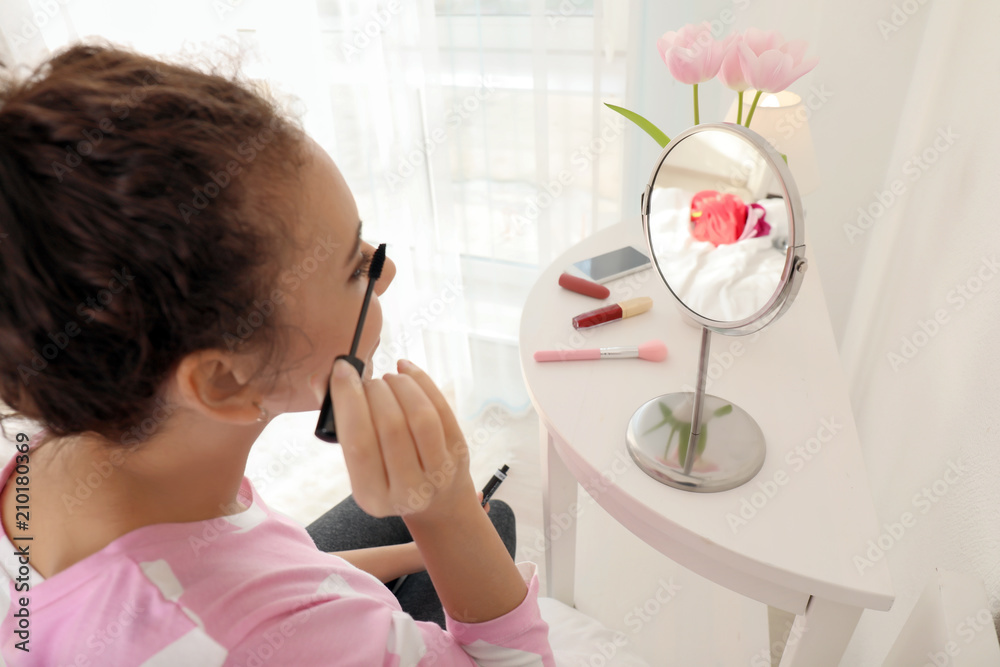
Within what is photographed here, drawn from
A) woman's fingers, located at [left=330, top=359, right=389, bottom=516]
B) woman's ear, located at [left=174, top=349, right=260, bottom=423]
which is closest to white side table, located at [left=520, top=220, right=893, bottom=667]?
woman's fingers, located at [left=330, top=359, right=389, bottom=516]

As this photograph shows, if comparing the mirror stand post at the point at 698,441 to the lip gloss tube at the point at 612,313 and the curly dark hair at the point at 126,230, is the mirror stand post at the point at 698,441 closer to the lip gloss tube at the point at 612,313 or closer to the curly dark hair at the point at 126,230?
the lip gloss tube at the point at 612,313

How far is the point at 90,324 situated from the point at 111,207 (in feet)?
0.26

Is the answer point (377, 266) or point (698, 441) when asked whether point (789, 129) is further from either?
point (377, 266)

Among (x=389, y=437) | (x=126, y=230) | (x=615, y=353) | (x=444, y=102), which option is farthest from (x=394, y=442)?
(x=444, y=102)

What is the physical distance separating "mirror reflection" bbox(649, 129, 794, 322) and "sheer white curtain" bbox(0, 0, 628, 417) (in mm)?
745

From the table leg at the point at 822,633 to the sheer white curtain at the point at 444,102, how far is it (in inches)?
40.7

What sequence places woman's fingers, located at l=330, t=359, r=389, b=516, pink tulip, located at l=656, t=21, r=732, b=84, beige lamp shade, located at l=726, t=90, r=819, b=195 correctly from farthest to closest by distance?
beige lamp shade, located at l=726, t=90, r=819, b=195 → pink tulip, located at l=656, t=21, r=732, b=84 → woman's fingers, located at l=330, t=359, r=389, b=516

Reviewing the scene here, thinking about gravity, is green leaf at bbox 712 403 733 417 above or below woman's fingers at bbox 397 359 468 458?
below

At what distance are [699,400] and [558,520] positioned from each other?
1.47ft

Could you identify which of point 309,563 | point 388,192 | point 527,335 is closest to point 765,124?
point 527,335

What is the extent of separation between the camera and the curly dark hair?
0.38 m

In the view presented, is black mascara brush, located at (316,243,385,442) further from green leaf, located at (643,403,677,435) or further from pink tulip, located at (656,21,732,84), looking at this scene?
pink tulip, located at (656,21,732,84)

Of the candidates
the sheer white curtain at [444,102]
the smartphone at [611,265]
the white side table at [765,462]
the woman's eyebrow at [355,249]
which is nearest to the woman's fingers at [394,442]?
the woman's eyebrow at [355,249]

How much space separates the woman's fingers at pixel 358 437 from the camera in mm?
502
